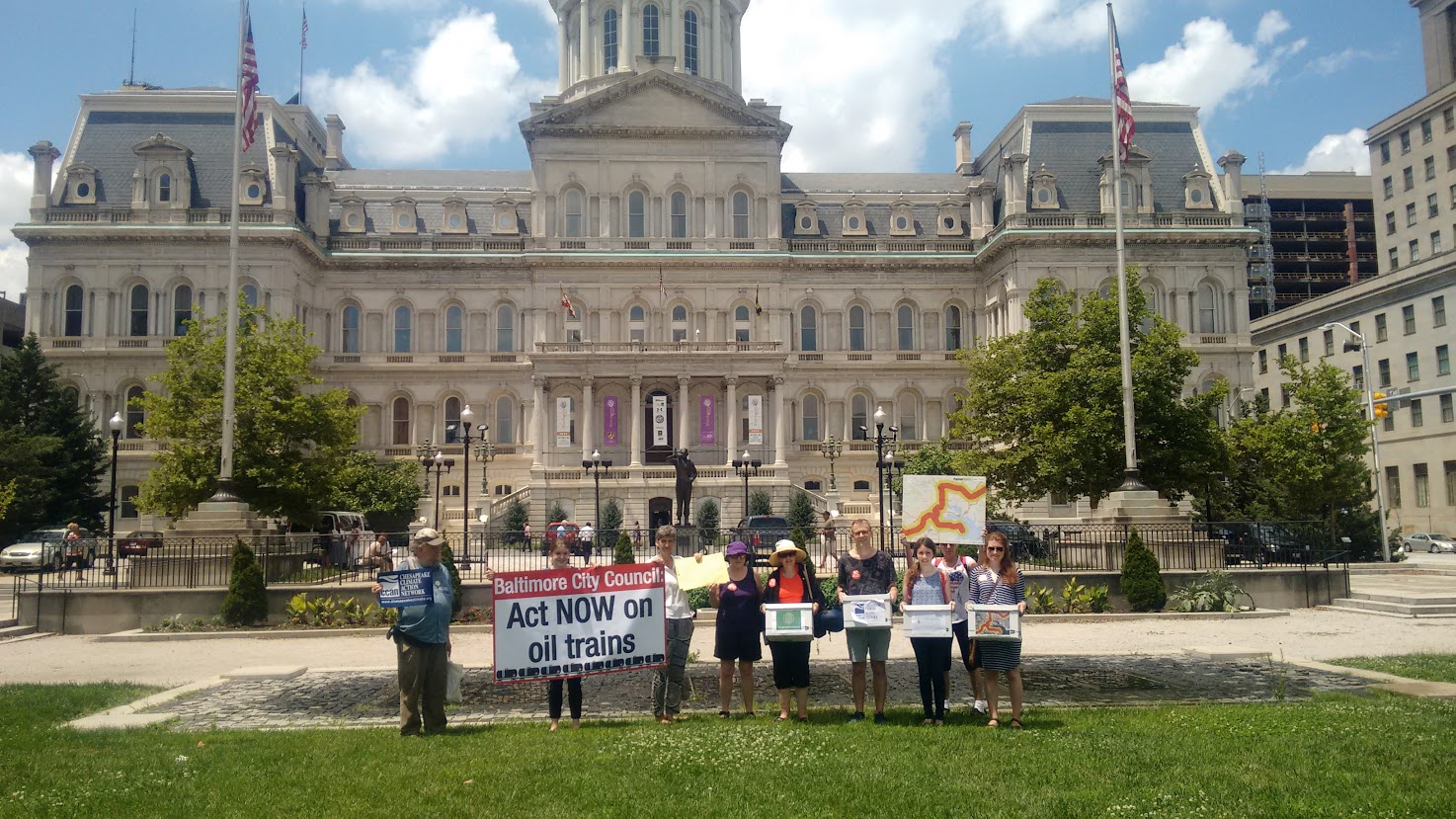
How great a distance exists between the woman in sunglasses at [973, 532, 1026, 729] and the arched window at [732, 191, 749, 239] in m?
50.3

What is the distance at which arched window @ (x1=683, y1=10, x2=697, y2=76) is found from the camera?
66.4 m

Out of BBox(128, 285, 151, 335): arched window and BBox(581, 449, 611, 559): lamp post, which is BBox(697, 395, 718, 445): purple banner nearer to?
BBox(581, 449, 611, 559): lamp post

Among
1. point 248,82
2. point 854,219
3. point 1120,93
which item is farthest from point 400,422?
point 1120,93

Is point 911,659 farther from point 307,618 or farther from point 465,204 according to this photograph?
point 465,204

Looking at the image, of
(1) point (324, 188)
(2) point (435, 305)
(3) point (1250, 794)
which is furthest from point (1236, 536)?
(1) point (324, 188)

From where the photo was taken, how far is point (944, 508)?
15531mm

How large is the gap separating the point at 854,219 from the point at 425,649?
54676mm

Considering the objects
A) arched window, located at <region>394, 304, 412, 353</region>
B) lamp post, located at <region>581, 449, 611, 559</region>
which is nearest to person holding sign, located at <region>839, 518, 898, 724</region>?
lamp post, located at <region>581, 449, 611, 559</region>

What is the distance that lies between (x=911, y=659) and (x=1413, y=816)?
9.65 m

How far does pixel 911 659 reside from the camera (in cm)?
Result: 1672

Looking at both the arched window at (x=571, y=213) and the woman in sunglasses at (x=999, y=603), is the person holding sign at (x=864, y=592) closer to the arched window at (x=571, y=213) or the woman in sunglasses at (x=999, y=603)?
the woman in sunglasses at (x=999, y=603)

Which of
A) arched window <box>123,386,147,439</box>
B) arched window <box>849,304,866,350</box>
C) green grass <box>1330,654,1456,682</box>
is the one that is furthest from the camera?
arched window <box>849,304,866,350</box>

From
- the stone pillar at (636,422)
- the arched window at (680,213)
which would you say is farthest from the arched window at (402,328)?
the arched window at (680,213)

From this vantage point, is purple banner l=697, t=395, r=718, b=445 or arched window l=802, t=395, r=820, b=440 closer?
purple banner l=697, t=395, r=718, b=445
